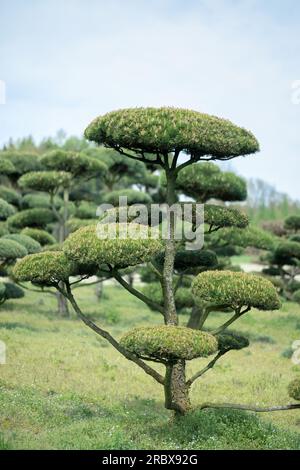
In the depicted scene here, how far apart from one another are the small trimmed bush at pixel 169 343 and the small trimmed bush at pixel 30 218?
15494 mm

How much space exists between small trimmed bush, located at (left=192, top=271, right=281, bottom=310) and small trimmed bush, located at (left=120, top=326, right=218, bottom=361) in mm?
664

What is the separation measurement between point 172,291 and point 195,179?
619 cm

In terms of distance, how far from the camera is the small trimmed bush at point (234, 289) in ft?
29.2

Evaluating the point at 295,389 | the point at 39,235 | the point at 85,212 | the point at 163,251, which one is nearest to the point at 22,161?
the point at 85,212

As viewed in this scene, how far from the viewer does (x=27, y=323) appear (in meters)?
19.3

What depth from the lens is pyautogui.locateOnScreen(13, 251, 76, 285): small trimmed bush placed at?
373 inches

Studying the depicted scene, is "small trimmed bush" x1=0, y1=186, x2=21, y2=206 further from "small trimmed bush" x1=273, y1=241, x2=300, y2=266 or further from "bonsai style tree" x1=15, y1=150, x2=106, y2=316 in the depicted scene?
"small trimmed bush" x1=273, y1=241, x2=300, y2=266

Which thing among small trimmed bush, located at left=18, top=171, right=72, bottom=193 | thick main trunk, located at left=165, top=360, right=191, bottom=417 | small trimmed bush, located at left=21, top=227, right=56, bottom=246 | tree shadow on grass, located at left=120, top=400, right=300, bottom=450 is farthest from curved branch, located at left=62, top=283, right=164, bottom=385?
small trimmed bush, located at left=18, top=171, right=72, bottom=193

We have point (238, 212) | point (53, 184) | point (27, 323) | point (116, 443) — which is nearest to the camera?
point (116, 443)

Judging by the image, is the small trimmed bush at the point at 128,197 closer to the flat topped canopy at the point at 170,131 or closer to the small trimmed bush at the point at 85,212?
the small trimmed bush at the point at 85,212

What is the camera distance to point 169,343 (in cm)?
806

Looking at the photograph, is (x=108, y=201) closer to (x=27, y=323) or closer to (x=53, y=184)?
(x=53, y=184)

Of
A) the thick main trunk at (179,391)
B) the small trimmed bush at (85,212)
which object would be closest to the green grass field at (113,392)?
A: the thick main trunk at (179,391)
